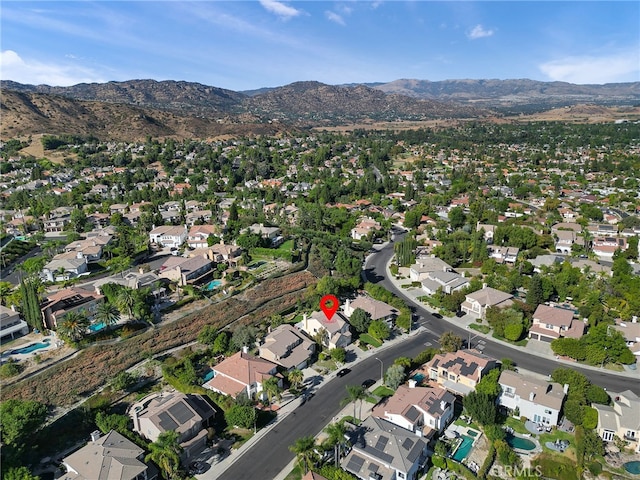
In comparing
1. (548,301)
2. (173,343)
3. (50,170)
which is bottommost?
(548,301)

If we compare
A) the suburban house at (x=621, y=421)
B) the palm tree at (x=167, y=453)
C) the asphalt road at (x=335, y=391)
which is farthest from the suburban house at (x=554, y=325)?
the palm tree at (x=167, y=453)

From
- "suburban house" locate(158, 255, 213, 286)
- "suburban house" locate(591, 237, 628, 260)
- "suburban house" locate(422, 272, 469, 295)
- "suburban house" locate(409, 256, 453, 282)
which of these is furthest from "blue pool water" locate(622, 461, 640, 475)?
"suburban house" locate(158, 255, 213, 286)

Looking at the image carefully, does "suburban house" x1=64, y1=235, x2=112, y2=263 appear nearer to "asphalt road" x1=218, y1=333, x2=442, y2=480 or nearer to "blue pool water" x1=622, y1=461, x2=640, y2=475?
"asphalt road" x1=218, y1=333, x2=442, y2=480

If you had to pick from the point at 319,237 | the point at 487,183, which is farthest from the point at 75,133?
the point at 487,183

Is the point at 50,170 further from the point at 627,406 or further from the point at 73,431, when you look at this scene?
the point at 627,406

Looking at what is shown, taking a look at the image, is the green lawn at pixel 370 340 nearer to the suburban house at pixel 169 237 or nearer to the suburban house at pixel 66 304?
the suburban house at pixel 66 304

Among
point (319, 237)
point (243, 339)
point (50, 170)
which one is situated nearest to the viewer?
point (243, 339)
